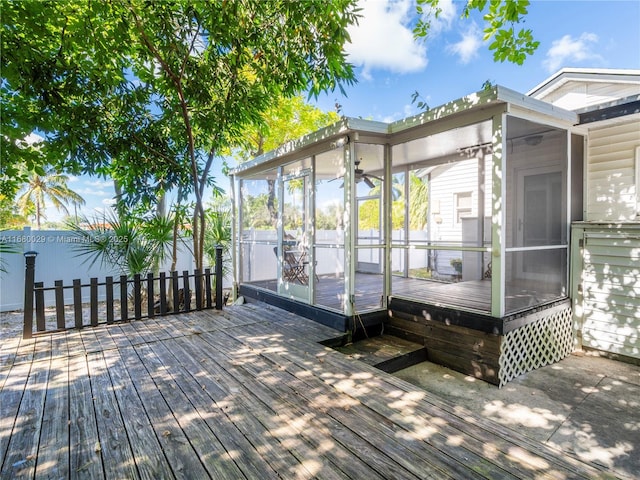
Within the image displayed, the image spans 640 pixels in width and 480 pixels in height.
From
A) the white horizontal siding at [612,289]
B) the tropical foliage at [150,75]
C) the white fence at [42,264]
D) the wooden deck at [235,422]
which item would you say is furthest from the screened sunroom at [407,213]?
the white fence at [42,264]

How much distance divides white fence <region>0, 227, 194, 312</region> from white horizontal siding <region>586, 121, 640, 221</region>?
29.3 feet

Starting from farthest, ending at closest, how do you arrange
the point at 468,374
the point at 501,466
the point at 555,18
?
the point at 555,18 < the point at 468,374 < the point at 501,466

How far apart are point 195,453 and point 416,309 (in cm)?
322

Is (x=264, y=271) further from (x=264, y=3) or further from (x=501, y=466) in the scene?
(x=501, y=466)

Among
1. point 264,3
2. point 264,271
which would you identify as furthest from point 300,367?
point 264,3

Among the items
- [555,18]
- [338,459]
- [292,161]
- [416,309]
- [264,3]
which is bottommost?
[338,459]

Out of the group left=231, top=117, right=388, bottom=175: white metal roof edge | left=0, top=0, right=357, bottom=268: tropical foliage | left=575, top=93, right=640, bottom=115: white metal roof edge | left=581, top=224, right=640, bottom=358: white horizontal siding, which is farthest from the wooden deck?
left=575, top=93, right=640, bottom=115: white metal roof edge

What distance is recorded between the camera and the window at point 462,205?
9203 mm

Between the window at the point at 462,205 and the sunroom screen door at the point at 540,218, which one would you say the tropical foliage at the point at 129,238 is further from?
the window at the point at 462,205

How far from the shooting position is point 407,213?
289 inches

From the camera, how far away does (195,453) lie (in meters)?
2.03

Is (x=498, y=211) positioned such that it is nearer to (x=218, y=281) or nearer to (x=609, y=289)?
(x=609, y=289)

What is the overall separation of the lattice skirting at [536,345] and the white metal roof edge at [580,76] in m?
5.76

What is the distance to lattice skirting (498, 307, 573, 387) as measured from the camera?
389cm
